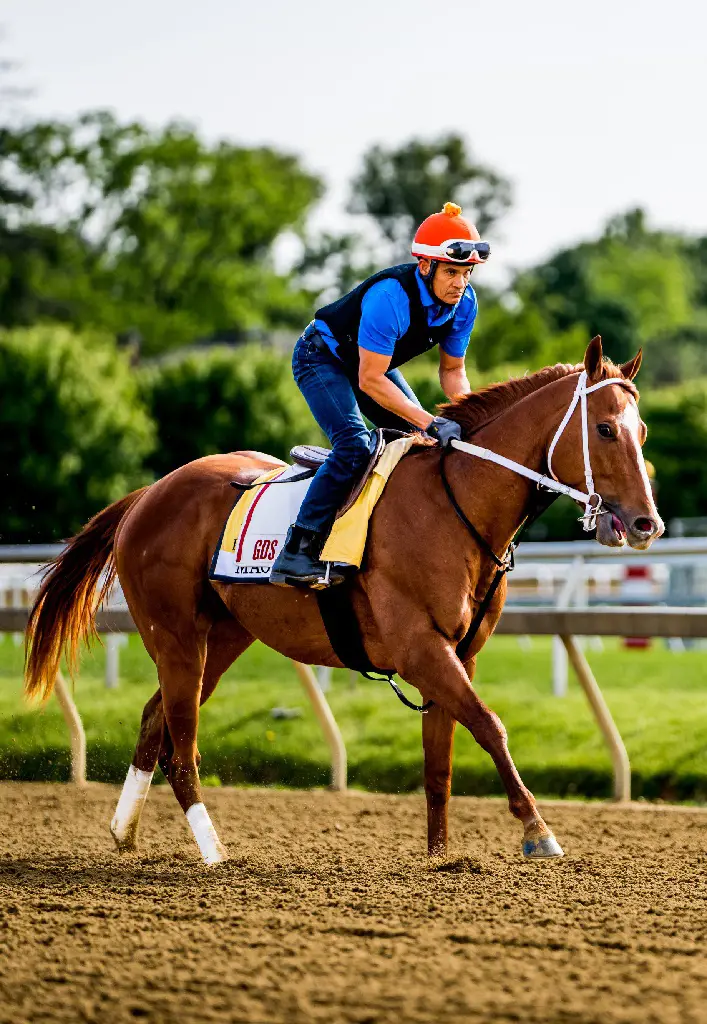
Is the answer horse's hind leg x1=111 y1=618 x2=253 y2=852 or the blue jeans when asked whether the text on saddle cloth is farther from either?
horse's hind leg x1=111 y1=618 x2=253 y2=852

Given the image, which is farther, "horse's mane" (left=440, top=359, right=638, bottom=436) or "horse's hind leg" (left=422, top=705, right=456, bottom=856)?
"horse's hind leg" (left=422, top=705, right=456, bottom=856)

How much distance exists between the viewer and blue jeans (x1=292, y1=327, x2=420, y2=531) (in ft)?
20.9

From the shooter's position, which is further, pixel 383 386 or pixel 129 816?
pixel 129 816

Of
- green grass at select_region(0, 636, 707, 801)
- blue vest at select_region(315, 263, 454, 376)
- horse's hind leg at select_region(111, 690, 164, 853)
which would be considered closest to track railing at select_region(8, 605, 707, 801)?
green grass at select_region(0, 636, 707, 801)

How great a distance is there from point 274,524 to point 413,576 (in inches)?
34.7

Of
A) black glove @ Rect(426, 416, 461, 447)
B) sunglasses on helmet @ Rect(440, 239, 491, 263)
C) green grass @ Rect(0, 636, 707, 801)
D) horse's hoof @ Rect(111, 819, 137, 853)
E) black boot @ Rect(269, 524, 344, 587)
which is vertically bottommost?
green grass @ Rect(0, 636, 707, 801)

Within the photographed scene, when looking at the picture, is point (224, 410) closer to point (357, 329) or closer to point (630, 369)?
point (357, 329)

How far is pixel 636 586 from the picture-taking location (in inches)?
752

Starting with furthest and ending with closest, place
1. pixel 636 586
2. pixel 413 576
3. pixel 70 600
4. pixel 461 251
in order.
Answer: pixel 636 586
pixel 70 600
pixel 461 251
pixel 413 576

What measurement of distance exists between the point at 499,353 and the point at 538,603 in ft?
126

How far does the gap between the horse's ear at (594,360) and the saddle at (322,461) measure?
986 mm

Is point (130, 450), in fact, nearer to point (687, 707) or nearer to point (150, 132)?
point (150, 132)

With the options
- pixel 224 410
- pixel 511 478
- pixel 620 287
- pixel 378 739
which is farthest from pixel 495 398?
pixel 620 287

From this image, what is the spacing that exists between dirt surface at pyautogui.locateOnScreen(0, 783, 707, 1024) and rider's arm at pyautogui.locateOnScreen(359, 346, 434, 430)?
73.1 inches
